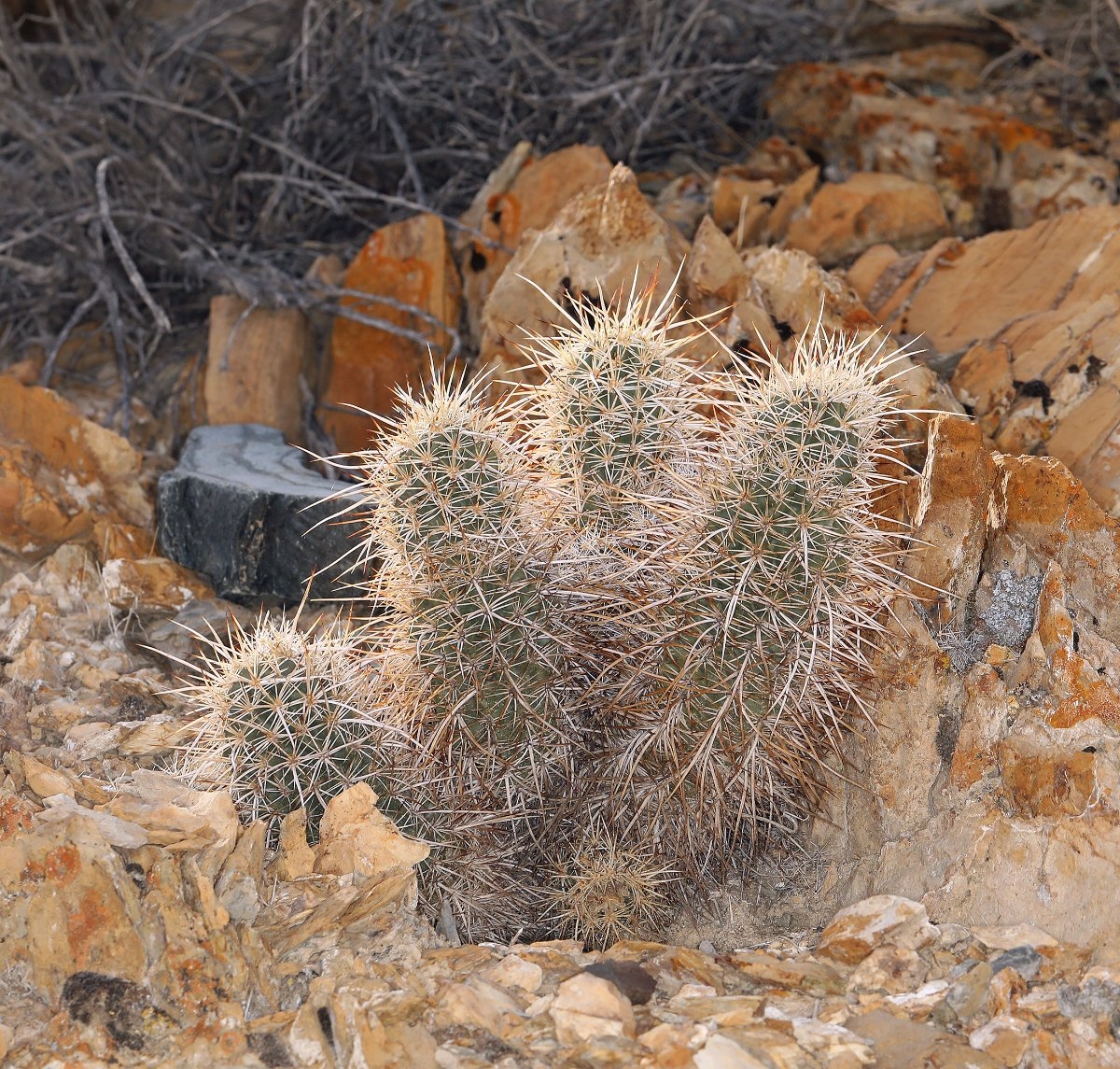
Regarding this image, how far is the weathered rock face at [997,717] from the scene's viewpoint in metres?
2.68

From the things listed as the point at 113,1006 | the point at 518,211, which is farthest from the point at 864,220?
the point at 113,1006

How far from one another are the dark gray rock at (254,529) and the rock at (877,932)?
1996 millimetres

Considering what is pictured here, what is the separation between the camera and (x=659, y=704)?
3006mm

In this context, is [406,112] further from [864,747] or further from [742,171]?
[864,747]

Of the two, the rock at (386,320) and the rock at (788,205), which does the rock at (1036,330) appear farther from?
the rock at (386,320)

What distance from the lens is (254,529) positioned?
4.14 meters

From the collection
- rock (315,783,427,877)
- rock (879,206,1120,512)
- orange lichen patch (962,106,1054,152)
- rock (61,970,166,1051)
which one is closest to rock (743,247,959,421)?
rock (879,206,1120,512)

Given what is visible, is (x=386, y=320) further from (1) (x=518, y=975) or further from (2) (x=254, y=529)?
(1) (x=518, y=975)

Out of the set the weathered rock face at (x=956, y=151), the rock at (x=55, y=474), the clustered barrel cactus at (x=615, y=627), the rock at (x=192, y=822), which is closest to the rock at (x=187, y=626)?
the rock at (x=55, y=474)

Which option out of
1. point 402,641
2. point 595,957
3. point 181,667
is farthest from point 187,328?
point 595,957

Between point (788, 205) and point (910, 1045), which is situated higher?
point (788, 205)

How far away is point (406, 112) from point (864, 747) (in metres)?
4.06

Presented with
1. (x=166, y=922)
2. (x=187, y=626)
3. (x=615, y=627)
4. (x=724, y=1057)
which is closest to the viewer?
(x=724, y=1057)

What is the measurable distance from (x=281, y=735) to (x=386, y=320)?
2.59 meters
